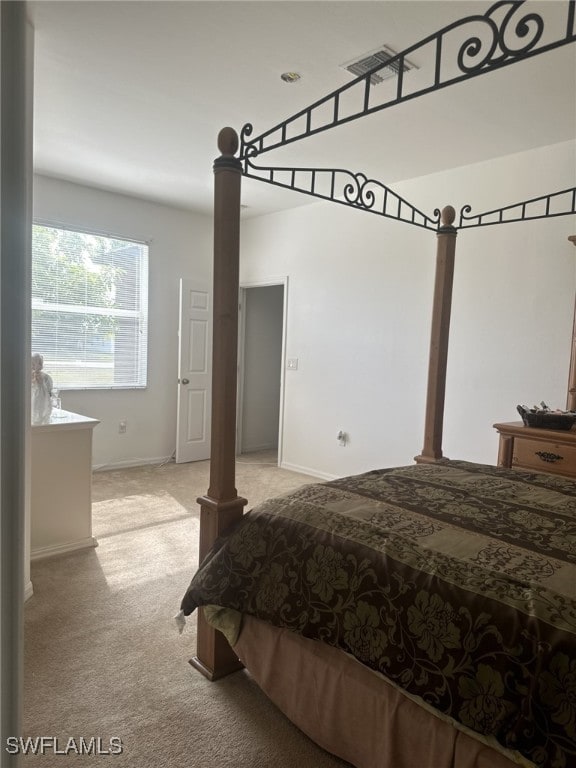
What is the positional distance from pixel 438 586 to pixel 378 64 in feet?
7.94

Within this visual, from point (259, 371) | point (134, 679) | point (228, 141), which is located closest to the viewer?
point (228, 141)

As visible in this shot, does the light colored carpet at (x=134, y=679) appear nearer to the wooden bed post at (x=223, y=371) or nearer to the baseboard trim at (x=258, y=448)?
the wooden bed post at (x=223, y=371)

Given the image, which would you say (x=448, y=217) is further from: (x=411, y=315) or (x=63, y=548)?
(x=63, y=548)

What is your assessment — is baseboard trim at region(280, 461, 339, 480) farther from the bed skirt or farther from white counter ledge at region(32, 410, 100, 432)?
the bed skirt

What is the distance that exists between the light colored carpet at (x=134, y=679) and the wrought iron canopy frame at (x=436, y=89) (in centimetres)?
192

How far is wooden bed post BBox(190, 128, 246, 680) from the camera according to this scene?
185 centimetres

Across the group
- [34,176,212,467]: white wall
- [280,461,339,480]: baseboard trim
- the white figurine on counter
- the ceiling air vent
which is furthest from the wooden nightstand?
[34,176,212,467]: white wall

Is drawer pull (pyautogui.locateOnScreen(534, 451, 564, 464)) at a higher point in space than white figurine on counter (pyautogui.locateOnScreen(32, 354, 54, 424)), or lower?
lower

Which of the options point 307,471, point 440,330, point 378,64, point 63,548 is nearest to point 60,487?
point 63,548

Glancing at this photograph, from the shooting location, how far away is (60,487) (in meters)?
3.05

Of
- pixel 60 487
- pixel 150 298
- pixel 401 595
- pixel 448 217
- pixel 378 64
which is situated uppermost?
pixel 378 64

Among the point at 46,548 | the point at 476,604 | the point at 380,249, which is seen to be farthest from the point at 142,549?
the point at 380,249

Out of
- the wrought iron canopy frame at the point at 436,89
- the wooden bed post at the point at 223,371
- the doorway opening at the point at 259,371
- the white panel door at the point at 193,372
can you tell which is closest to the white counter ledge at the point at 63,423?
the wooden bed post at the point at 223,371

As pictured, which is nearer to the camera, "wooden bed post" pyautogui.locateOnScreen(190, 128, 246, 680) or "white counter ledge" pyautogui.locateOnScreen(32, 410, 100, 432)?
"wooden bed post" pyautogui.locateOnScreen(190, 128, 246, 680)
